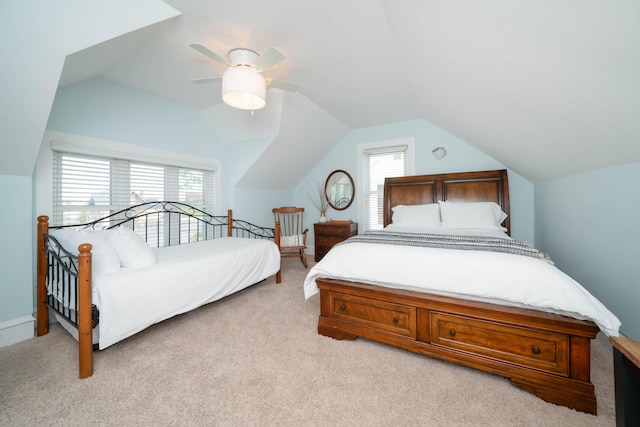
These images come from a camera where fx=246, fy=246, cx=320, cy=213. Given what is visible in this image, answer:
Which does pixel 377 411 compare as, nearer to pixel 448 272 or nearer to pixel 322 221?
pixel 448 272

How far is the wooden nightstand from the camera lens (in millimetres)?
3951

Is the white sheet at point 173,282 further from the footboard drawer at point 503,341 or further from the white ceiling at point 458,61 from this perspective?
the footboard drawer at point 503,341

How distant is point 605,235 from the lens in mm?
1733

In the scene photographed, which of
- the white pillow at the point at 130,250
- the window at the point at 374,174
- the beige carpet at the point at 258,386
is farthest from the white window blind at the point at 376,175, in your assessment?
the white pillow at the point at 130,250

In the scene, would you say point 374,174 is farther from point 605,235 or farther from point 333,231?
point 605,235

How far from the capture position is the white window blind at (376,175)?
4191 millimetres

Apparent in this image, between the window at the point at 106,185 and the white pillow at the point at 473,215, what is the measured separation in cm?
335

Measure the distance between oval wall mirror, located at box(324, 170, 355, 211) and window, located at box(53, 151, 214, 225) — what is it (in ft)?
7.54

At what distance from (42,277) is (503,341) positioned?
3242 mm

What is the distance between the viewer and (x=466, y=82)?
6.63 ft

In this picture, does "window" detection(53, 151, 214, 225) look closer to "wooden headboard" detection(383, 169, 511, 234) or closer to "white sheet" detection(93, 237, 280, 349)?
"white sheet" detection(93, 237, 280, 349)

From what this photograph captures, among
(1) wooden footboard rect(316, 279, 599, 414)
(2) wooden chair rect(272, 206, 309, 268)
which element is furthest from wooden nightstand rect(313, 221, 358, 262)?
(1) wooden footboard rect(316, 279, 599, 414)

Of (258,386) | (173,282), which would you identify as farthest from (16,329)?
(258,386)

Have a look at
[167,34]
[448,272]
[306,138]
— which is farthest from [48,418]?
[306,138]
